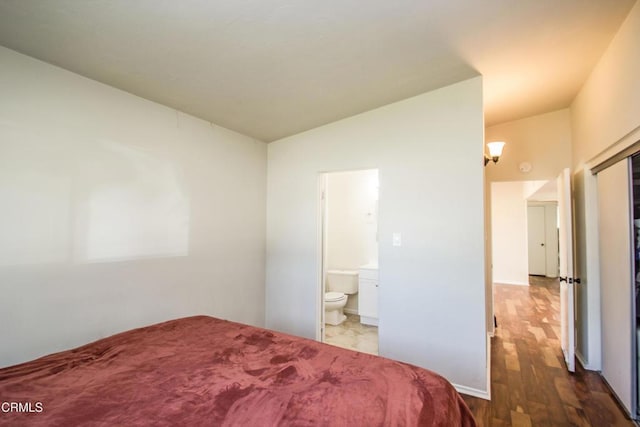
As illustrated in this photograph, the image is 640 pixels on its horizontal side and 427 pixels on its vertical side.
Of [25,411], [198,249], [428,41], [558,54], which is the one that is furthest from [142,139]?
[558,54]

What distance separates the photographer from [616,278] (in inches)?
93.1

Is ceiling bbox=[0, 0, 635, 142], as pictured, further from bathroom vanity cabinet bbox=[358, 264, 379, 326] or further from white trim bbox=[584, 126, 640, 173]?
bathroom vanity cabinet bbox=[358, 264, 379, 326]

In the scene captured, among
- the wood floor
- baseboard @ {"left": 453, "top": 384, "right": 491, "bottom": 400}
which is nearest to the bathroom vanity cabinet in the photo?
the wood floor

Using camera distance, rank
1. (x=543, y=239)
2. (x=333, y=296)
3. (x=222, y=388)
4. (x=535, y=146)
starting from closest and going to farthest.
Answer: (x=222, y=388), (x=535, y=146), (x=333, y=296), (x=543, y=239)

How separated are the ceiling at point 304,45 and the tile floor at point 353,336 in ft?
8.27

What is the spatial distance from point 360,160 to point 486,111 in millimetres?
1551

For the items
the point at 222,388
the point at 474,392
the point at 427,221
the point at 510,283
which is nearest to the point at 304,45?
the point at 427,221

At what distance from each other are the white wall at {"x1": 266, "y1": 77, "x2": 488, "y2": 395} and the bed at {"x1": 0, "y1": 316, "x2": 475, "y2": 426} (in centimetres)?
128

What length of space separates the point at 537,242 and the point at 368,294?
6725 millimetres

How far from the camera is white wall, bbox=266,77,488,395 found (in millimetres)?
2469

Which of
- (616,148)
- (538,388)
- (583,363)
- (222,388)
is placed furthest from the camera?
(583,363)

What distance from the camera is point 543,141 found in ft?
11.8

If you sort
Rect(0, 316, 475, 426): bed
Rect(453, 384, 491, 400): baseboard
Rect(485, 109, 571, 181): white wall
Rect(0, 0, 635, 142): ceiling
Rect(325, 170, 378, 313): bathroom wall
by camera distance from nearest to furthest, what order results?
Rect(0, 316, 475, 426): bed, Rect(0, 0, 635, 142): ceiling, Rect(453, 384, 491, 400): baseboard, Rect(485, 109, 571, 181): white wall, Rect(325, 170, 378, 313): bathroom wall

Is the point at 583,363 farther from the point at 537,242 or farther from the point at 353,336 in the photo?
the point at 537,242
